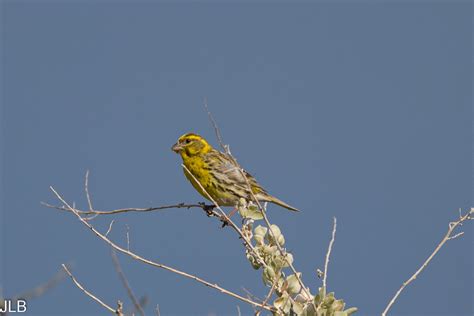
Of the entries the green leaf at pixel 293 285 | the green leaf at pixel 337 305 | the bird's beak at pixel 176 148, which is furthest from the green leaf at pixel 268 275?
the bird's beak at pixel 176 148

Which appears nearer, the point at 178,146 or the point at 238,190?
the point at 238,190

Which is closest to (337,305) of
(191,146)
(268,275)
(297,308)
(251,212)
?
(297,308)

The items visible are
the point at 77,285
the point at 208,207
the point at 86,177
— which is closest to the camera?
the point at 77,285

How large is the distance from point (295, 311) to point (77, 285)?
40.7 inches

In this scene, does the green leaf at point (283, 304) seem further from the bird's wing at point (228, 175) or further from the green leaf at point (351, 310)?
the bird's wing at point (228, 175)

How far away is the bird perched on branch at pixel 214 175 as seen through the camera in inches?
297

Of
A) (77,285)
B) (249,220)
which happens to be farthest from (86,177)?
(77,285)

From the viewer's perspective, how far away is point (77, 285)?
3.43 m

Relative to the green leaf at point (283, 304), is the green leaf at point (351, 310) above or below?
below

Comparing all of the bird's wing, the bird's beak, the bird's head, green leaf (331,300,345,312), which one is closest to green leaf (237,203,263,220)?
green leaf (331,300,345,312)

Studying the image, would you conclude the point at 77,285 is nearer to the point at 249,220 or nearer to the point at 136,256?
the point at 136,256

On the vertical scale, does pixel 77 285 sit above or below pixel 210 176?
below

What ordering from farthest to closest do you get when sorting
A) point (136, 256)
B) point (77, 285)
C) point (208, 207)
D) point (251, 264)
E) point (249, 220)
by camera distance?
point (208, 207) → point (249, 220) → point (251, 264) → point (136, 256) → point (77, 285)

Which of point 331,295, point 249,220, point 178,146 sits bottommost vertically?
point 331,295
